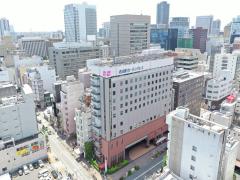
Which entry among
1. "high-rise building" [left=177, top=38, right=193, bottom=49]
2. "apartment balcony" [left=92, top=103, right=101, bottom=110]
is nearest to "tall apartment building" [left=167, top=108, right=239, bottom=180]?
"apartment balcony" [left=92, top=103, right=101, bottom=110]

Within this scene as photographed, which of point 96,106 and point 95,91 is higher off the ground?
point 95,91

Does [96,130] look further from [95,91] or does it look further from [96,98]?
[95,91]

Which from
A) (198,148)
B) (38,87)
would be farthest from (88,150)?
(38,87)

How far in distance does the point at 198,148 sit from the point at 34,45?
18209 centimetres

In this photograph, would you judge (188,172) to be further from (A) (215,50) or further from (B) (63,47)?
(A) (215,50)

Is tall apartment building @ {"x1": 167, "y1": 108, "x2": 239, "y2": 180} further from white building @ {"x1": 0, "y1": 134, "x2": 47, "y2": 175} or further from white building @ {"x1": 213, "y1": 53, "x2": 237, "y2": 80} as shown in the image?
white building @ {"x1": 213, "y1": 53, "x2": 237, "y2": 80}

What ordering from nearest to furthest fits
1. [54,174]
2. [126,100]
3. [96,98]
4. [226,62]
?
[96,98]
[54,174]
[126,100]
[226,62]

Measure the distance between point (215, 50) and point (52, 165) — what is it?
129m

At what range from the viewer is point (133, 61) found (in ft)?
171

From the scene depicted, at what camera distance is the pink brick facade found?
1948 inches

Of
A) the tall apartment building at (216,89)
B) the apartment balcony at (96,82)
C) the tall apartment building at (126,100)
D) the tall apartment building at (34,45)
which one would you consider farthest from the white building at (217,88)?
the tall apartment building at (34,45)

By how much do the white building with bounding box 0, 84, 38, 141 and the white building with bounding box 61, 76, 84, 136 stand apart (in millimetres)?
10485

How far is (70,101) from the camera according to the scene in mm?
62156

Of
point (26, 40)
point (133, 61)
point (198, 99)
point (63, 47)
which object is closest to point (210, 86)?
point (198, 99)
